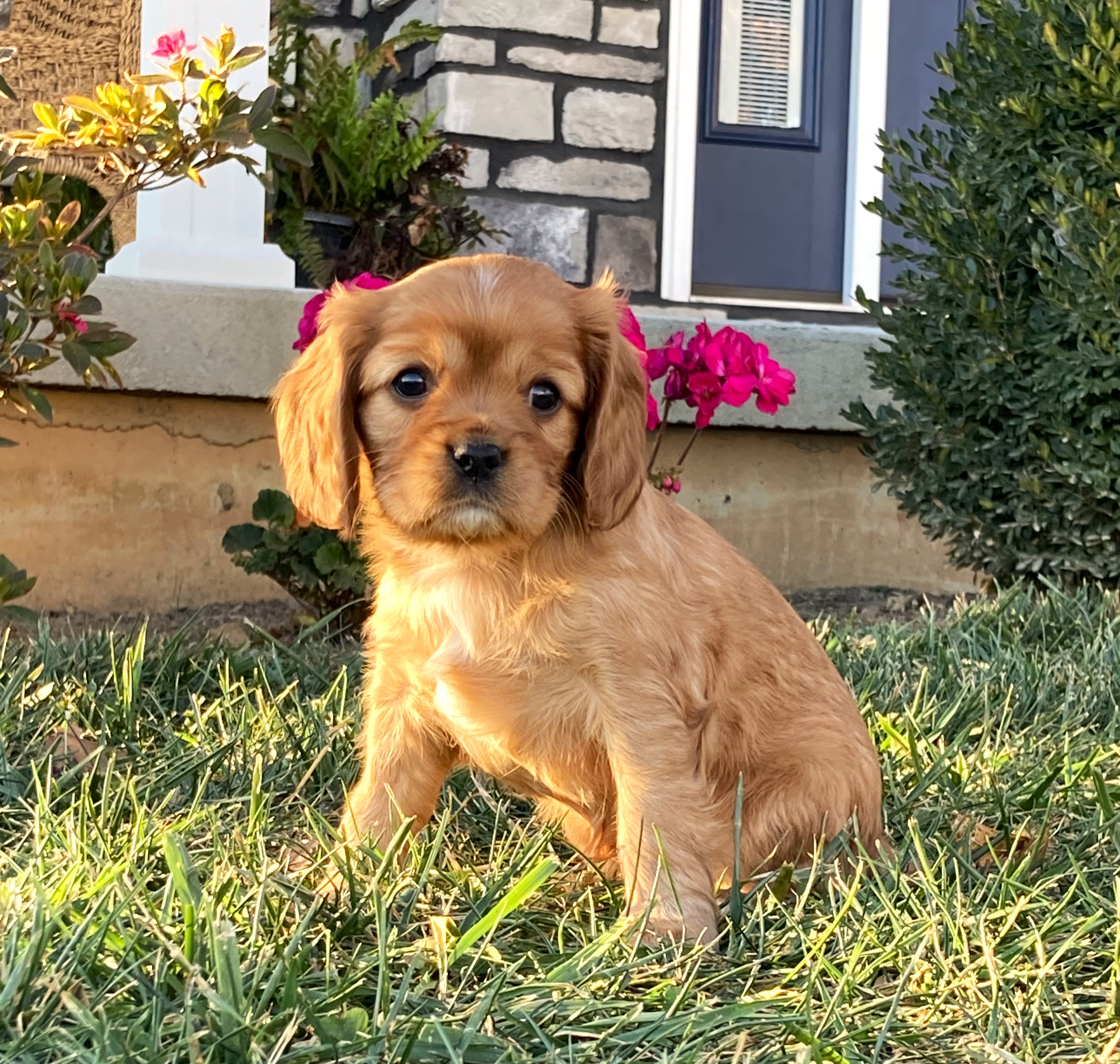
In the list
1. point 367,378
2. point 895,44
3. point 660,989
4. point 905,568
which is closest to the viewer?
point 660,989

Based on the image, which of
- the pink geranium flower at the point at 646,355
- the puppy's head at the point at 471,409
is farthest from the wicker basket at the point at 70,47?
the puppy's head at the point at 471,409

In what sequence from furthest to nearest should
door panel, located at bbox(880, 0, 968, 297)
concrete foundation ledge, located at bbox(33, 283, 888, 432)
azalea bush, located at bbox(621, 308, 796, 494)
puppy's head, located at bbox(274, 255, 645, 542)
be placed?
door panel, located at bbox(880, 0, 968, 297)
concrete foundation ledge, located at bbox(33, 283, 888, 432)
azalea bush, located at bbox(621, 308, 796, 494)
puppy's head, located at bbox(274, 255, 645, 542)

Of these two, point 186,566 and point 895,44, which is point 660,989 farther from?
point 895,44

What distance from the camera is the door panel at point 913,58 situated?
270 inches

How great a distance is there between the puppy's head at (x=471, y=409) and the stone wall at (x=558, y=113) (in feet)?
12.1

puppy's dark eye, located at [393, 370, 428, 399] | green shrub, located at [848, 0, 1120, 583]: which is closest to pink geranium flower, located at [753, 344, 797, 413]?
green shrub, located at [848, 0, 1120, 583]

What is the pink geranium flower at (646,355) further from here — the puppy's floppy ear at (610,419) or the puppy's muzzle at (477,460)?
the puppy's muzzle at (477,460)

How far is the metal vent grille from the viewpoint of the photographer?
678 cm

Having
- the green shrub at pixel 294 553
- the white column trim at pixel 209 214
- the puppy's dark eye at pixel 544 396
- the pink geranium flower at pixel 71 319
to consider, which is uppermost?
the white column trim at pixel 209 214

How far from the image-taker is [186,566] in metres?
5.34

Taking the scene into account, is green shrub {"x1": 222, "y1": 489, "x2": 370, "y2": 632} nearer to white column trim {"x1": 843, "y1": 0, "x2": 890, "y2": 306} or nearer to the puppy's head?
the puppy's head

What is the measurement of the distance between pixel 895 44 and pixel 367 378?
537 cm

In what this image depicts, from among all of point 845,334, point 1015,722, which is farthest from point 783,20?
point 1015,722

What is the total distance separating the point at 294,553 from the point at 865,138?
12.4 ft
